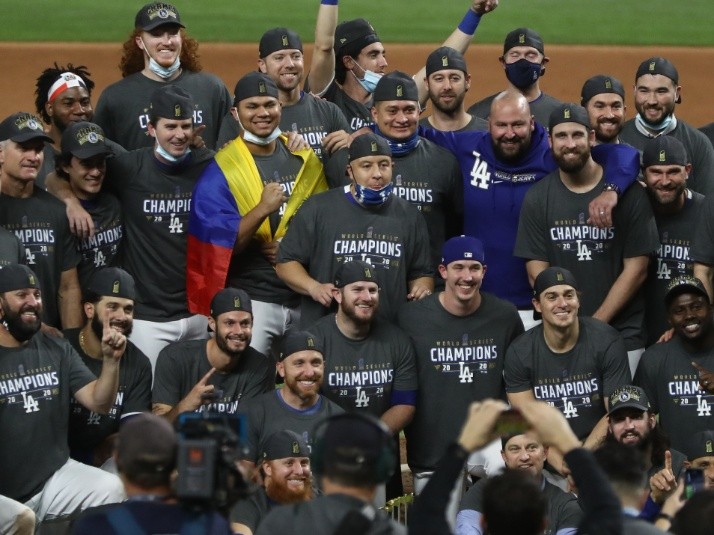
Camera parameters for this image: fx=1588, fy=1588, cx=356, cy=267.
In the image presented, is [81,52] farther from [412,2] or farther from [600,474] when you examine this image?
[600,474]

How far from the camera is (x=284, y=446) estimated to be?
8.95m

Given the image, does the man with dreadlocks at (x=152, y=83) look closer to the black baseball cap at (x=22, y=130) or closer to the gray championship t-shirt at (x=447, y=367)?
the black baseball cap at (x=22, y=130)

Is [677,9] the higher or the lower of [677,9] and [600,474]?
the higher

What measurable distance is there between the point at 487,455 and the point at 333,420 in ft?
14.6

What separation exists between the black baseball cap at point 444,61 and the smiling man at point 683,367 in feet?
6.95

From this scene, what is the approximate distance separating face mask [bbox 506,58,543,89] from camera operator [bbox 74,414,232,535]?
19.8 feet

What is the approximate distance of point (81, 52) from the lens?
2080 centimetres

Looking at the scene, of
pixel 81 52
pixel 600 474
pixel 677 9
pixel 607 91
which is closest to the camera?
pixel 600 474

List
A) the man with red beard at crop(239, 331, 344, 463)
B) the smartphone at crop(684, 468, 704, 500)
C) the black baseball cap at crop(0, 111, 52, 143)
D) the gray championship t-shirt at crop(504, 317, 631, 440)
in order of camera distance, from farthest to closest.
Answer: the black baseball cap at crop(0, 111, 52, 143)
the gray championship t-shirt at crop(504, 317, 631, 440)
the man with red beard at crop(239, 331, 344, 463)
the smartphone at crop(684, 468, 704, 500)

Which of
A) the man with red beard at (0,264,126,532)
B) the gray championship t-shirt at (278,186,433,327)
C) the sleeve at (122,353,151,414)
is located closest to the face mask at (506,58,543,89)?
the gray championship t-shirt at (278,186,433,327)

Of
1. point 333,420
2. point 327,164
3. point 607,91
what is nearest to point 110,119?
point 327,164

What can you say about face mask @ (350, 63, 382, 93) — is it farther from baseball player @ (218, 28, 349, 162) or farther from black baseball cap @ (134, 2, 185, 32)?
black baseball cap @ (134, 2, 185, 32)

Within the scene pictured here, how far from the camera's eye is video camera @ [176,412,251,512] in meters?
5.58

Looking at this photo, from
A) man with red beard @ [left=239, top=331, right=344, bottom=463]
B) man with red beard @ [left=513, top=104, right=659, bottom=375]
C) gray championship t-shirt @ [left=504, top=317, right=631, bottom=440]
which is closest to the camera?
man with red beard @ [left=239, top=331, right=344, bottom=463]
